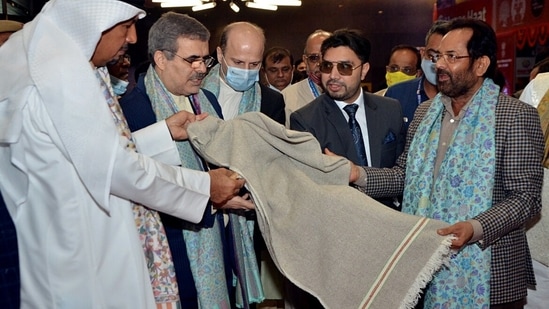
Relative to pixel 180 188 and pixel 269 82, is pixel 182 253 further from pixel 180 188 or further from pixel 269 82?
pixel 269 82

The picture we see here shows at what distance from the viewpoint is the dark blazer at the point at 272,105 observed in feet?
13.2

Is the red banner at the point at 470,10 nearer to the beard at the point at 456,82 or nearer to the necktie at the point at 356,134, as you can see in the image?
the necktie at the point at 356,134

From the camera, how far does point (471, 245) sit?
3.00 meters

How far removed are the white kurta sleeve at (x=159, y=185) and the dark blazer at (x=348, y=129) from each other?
0.99 m

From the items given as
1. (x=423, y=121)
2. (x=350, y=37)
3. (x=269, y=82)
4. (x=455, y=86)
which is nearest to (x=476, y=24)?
(x=455, y=86)

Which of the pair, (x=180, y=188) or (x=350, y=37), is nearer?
(x=180, y=188)

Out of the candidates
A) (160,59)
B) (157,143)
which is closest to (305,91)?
(160,59)

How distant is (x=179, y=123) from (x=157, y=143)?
0.47 feet

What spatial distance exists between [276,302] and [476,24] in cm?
240

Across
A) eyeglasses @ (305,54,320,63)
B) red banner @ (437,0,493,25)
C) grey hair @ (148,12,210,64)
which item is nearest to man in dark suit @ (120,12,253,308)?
grey hair @ (148,12,210,64)

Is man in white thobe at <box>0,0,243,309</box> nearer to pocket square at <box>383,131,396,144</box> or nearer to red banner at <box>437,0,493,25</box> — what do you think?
pocket square at <box>383,131,396,144</box>

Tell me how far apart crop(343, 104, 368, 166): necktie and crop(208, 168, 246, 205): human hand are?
94cm

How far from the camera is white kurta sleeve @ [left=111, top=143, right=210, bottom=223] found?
242cm

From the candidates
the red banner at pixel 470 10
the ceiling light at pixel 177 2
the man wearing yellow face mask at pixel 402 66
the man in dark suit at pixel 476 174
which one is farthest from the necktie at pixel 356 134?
the ceiling light at pixel 177 2
